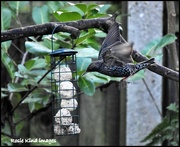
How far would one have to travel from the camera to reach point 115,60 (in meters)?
2.09

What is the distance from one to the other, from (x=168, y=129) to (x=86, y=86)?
69cm

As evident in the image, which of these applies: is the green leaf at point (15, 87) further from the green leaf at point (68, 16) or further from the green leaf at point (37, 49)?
the green leaf at point (68, 16)

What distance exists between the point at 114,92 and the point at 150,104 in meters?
0.29

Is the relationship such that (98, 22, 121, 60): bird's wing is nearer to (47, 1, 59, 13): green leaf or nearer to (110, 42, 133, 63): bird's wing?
(110, 42, 133, 63): bird's wing

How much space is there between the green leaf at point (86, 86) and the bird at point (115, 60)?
18.2 inches

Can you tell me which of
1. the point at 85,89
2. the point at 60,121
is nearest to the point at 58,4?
the point at 85,89

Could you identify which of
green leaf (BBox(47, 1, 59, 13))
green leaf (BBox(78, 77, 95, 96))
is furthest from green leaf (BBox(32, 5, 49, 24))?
green leaf (BBox(78, 77, 95, 96))

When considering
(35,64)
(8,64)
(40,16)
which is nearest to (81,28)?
(35,64)

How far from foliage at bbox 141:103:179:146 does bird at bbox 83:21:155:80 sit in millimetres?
989

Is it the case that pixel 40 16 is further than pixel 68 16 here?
Yes

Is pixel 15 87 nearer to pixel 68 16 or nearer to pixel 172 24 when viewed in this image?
pixel 68 16

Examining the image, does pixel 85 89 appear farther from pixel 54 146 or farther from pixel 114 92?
pixel 114 92

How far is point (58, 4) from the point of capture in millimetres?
3414

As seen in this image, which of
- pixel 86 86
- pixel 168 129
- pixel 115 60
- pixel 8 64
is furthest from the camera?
pixel 168 129
